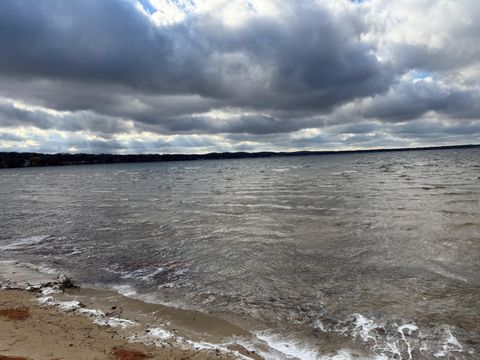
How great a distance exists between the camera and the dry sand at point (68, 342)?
6.14 meters

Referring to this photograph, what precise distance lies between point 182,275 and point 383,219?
12299mm

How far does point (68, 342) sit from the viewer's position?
6.71 metres

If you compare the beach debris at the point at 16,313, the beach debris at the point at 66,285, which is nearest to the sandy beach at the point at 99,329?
the beach debris at the point at 16,313

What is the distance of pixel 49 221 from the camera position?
76.8 feet

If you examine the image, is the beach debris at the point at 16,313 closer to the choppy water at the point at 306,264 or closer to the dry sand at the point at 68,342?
Answer: the dry sand at the point at 68,342

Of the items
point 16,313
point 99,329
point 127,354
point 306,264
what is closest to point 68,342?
point 99,329

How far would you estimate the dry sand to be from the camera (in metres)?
6.14

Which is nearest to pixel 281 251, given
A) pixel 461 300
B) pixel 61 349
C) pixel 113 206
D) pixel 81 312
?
pixel 461 300

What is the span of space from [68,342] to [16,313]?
2465 millimetres

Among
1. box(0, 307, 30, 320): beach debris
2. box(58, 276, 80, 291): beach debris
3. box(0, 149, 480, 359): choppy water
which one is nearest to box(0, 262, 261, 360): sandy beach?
box(0, 307, 30, 320): beach debris

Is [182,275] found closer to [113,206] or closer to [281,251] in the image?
[281,251]

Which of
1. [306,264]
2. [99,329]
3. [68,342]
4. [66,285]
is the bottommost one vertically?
[306,264]

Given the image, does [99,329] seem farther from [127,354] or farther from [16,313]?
[16,313]

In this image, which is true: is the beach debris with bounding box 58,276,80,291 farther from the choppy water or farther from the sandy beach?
the choppy water
